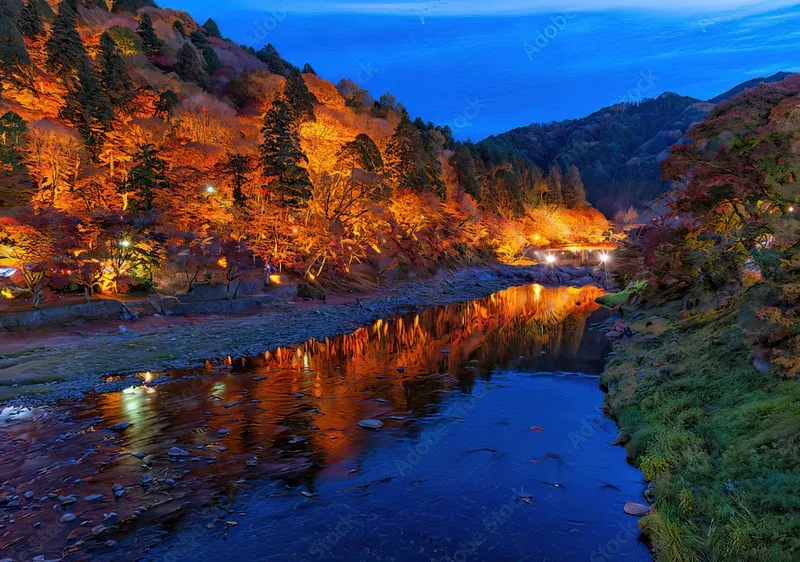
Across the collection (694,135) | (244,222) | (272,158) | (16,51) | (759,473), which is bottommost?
(759,473)

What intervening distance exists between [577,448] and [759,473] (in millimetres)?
3512

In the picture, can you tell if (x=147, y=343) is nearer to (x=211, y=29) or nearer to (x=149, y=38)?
(x=149, y=38)

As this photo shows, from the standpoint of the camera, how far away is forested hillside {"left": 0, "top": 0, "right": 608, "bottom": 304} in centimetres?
2138

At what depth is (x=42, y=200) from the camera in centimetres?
2212

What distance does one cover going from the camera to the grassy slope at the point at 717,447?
574 cm

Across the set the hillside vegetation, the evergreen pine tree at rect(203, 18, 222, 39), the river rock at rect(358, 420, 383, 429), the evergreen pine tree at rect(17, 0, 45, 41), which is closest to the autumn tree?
the river rock at rect(358, 420, 383, 429)

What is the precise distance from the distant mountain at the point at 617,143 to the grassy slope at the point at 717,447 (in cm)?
10555

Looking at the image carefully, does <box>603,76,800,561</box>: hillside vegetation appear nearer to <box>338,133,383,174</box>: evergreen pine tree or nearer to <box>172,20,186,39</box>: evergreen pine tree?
<box>338,133,383,174</box>: evergreen pine tree

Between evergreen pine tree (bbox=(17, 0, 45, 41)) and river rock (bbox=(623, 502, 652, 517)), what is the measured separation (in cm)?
4602

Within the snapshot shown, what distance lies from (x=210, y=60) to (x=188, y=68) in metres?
8.45

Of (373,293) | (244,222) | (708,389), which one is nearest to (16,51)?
(244,222)

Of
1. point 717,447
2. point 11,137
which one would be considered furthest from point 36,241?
point 717,447

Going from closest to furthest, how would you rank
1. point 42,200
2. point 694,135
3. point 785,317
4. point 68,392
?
point 785,317
point 68,392
point 694,135
point 42,200

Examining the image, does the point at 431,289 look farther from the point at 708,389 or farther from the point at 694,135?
the point at 708,389
